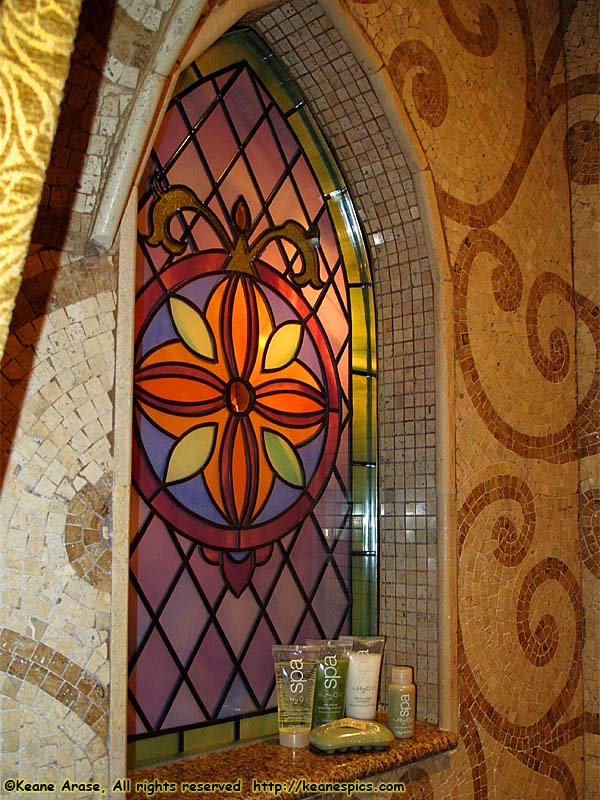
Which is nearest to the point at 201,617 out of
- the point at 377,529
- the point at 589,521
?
the point at 377,529

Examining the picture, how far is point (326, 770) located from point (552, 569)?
28.9 inches

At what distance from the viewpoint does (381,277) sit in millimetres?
1575

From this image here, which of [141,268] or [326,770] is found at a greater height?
[141,268]

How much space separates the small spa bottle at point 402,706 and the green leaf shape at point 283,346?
21.6 inches

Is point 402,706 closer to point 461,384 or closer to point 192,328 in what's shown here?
point 461,384

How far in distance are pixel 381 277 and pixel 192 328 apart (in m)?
0.43

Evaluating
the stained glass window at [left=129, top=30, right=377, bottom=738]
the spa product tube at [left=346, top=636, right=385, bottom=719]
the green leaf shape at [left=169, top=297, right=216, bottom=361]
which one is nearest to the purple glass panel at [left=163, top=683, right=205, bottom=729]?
the stained glass window at [left=129, top=30, right=377, bottom=738]

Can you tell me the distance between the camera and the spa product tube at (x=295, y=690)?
1259 mm

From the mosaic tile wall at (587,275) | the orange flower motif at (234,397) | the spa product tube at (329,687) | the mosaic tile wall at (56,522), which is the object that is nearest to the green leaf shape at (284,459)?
the orange flower motif at (234,397)

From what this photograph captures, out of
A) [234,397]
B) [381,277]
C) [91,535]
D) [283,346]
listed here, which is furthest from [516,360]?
[91,535]

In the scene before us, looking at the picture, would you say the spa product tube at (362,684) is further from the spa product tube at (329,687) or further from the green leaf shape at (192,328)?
the green leaf shape at (192,328)

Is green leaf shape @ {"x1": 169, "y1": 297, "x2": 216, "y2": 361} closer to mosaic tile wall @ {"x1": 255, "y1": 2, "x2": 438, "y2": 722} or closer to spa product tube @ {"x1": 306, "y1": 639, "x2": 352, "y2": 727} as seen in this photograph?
mosaic tile wall @ {"x1": 255, "y1": 2, "x2": 438, "y2": 722}

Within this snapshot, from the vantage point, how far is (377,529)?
1.53m

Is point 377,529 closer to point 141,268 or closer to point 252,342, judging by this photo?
point 252,342
